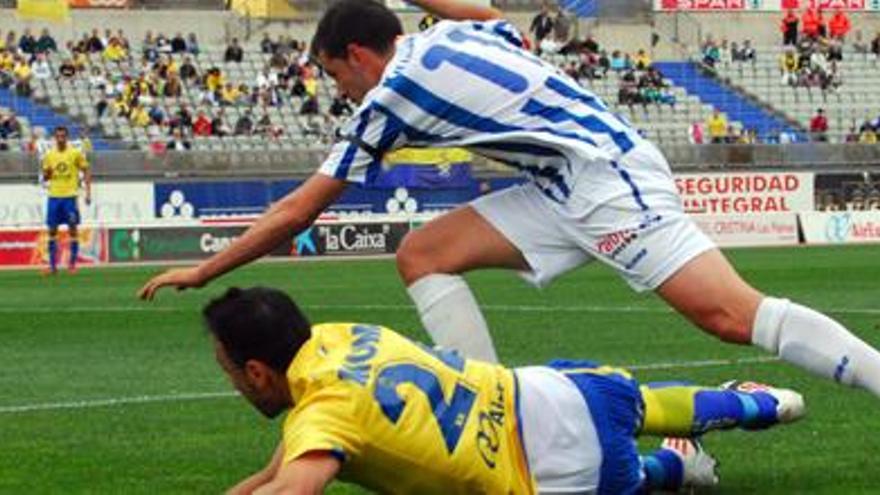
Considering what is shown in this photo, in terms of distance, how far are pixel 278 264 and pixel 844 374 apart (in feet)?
83.1

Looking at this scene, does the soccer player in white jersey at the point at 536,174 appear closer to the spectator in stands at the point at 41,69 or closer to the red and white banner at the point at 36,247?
the red and white banner at the point at 36,247

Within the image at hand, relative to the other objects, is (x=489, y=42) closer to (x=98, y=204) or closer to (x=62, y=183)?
(x=62, y=183)

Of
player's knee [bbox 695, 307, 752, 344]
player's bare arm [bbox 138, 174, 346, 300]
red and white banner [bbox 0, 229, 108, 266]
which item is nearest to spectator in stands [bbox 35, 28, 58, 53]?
red and white banner [bbox 0, 229, 108, 266]

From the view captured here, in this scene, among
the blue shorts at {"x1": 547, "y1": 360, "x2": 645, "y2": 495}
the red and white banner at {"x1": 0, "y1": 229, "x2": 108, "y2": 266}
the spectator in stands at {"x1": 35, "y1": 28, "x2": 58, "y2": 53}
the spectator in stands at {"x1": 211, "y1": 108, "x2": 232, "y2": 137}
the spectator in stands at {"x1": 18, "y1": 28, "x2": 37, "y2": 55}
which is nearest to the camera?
the blue shorts at {"x1": 547, "y1": 360, "x2": 645, "y2": 495}

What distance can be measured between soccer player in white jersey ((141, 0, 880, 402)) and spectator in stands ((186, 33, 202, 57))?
132ft

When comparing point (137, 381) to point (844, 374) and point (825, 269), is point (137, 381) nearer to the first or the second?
point (844, 374)

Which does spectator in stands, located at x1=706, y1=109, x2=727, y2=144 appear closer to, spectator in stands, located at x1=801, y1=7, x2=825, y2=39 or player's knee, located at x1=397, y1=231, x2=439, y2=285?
spectator in stands, located at x1=801, y1=7, x2=825, y2=39

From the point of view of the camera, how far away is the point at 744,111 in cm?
5044

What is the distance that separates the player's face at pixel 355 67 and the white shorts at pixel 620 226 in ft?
2.59

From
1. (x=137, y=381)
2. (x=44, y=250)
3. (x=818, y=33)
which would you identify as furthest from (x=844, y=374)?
(x=818, y=33)

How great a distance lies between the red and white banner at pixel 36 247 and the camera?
34.1 m

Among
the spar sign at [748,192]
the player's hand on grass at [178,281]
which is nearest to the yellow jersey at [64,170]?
the spar sign at [748,192]

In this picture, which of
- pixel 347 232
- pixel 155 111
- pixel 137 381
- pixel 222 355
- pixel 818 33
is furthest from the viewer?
pixel 818 33

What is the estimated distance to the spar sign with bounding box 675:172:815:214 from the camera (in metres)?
41.0
